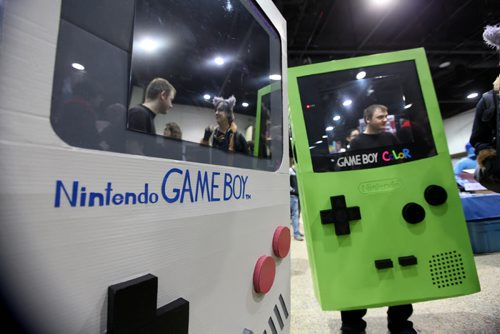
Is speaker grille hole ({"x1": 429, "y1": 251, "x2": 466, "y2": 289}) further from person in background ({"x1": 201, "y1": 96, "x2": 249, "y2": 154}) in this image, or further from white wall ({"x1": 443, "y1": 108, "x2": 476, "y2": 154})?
white wall ({"x1": 443, "y1": 108, "x2": 476, "y2": 154})

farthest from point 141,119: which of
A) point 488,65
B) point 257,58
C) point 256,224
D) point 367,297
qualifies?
point 488,65

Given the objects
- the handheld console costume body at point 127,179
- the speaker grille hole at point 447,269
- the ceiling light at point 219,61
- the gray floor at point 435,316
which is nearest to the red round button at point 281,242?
the handheld console costume body at point 127,179

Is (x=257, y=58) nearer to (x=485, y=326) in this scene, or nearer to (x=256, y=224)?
(x=256, y=224)

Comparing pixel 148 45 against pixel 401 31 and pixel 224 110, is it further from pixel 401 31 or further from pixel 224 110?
pixel 401 31

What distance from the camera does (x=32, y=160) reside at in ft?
1.13

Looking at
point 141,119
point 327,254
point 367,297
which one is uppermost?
point 141,119

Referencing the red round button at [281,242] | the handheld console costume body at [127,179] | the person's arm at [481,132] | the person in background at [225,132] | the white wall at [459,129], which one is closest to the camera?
the handheld console costume body at [127,179]

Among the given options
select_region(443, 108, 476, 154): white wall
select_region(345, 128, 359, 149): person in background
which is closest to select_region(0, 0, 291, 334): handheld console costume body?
select_region(345, 128, 359, 149): person in background

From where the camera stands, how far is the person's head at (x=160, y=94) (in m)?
0.56

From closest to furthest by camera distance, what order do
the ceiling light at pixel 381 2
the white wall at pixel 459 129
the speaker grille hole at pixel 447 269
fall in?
the speaker grille hole at pixel 447 269
the ceiling light at pixel 381 2
the white wall at pixel 459 129

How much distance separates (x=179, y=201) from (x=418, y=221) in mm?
1161

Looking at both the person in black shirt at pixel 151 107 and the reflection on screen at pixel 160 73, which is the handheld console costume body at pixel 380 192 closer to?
the reflection on screen at pixel 160 73

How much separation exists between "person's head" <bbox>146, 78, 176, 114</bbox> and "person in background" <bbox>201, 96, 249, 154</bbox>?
12 centimetres

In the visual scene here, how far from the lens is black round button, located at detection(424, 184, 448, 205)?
3.88 feet
